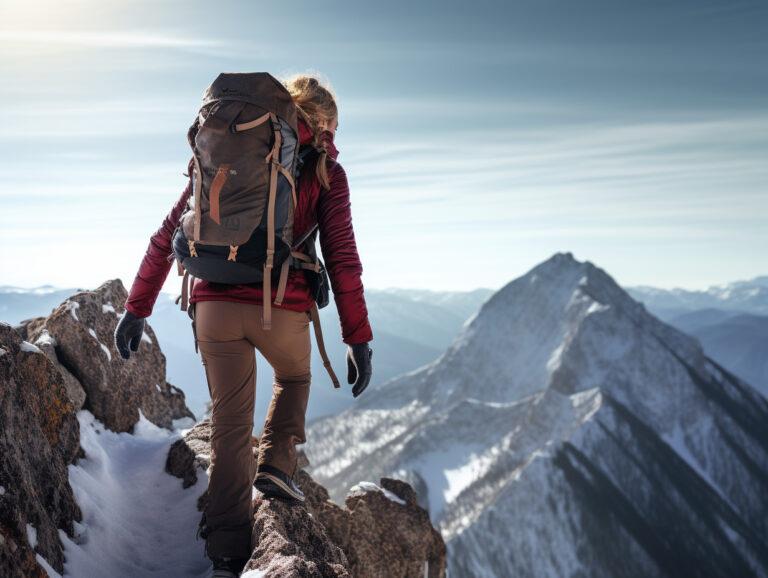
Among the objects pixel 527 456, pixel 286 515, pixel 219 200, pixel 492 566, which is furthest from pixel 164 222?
pixel 527 456

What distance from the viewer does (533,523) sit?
143m

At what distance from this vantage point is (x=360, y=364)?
641 centimetres

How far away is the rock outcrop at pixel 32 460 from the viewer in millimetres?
5332

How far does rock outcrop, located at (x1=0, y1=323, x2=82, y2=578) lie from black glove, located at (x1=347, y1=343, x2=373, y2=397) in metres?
3.70

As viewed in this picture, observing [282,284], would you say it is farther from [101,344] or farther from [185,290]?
[101,344]

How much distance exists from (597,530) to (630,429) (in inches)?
1906

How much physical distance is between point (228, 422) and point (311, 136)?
137 inches

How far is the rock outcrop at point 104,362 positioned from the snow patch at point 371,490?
15.5 ft

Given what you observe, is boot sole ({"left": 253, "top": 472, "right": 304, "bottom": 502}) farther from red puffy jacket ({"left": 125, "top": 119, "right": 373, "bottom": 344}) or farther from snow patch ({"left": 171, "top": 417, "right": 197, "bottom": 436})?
snow patch ({"left": 171, "top": 417, "right": 197, "bottom": 436})

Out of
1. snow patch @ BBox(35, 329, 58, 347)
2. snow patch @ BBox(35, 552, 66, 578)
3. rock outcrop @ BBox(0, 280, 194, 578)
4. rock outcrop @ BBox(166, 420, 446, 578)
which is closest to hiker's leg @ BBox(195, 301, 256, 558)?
rock outcrop @ BBox(166, 420, 446, 578)

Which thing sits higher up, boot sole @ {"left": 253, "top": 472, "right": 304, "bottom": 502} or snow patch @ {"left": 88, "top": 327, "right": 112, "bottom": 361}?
snow patch @ {"left": 88, "top": 327, "right": 112, "bottom": 361}

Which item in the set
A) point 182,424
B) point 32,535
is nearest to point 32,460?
point 32,535

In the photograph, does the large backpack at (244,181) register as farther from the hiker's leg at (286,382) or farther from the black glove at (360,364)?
the black glove at (360,364)

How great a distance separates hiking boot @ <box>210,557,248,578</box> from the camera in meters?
6.34
